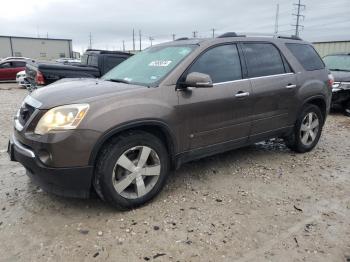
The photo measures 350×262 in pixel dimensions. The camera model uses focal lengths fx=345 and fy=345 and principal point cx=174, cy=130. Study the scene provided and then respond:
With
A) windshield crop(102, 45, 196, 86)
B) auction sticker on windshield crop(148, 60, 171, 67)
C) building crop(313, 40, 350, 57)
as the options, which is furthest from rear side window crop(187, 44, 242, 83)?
building crop(313, 40, 350, 57)

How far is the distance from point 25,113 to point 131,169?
1.25 meters

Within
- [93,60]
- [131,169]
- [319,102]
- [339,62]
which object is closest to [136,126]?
[131,169]

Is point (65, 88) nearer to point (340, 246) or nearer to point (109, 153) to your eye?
point (109, 153)

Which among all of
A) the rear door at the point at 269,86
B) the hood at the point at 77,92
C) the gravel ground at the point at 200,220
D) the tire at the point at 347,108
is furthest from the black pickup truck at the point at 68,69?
the tire at the point at 347,108

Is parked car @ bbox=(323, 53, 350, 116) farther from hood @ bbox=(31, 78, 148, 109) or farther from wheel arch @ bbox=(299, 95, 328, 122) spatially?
hood @ bbox=(31, 78, 148, 109)

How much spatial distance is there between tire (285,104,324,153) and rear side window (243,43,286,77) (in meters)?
0.85

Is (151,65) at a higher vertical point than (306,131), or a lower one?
higher

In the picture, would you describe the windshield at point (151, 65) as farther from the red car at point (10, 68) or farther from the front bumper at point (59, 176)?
the red car at point (10, 68)

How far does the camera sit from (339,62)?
10000mm

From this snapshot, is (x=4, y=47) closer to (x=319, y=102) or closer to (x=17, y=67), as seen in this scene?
(x=17, y=67)

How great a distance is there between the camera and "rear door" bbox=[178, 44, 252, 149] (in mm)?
3857

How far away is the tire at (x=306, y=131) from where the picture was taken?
17.3 ft

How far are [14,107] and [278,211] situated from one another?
28.3 ft

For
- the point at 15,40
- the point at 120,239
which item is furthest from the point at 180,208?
the point at 15,40
